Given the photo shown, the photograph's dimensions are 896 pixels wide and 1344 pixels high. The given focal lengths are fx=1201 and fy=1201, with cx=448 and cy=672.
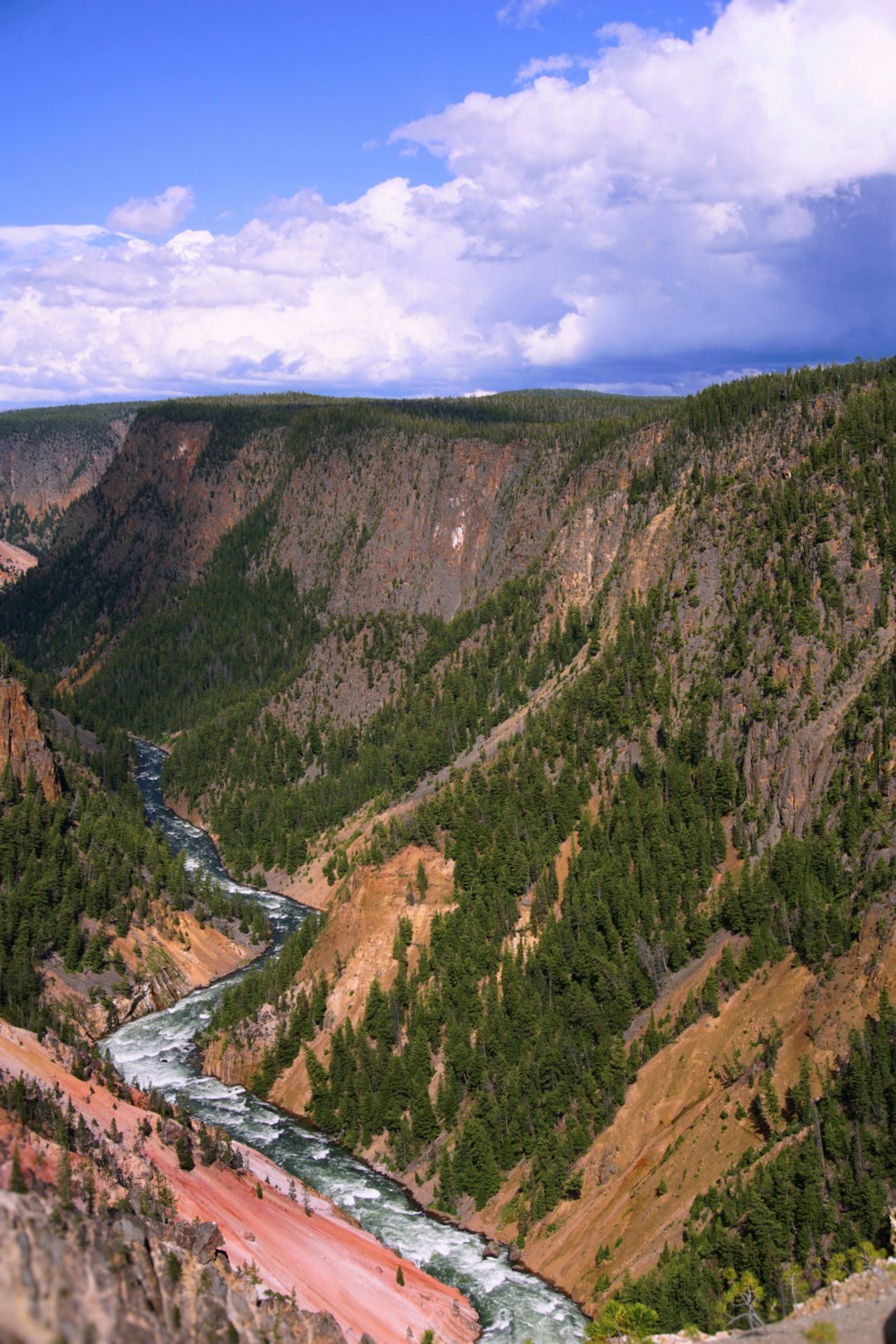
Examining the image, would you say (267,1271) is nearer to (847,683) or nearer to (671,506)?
(847,683)

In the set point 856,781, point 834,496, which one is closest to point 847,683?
point 856,781

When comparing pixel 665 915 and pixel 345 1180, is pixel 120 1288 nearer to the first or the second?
pixel 345 1180

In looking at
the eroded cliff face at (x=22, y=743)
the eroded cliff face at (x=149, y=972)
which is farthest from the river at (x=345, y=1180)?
the eroded cliff face at (x=22, y=743)

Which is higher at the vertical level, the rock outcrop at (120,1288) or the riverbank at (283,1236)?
the rock outcrop at (120,1288)

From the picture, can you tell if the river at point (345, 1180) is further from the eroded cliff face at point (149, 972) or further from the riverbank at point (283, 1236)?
the riverbank at point (283, 1236)

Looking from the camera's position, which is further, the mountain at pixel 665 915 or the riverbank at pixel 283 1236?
the mountain at pixel 665 915

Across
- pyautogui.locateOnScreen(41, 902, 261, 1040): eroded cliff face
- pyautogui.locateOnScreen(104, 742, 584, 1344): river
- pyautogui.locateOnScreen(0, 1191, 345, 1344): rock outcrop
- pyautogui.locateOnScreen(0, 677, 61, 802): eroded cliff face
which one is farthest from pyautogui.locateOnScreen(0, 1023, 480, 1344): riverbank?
pyautogui.locateOnScreen(0, 677, 61, 802): eroded cliff face
